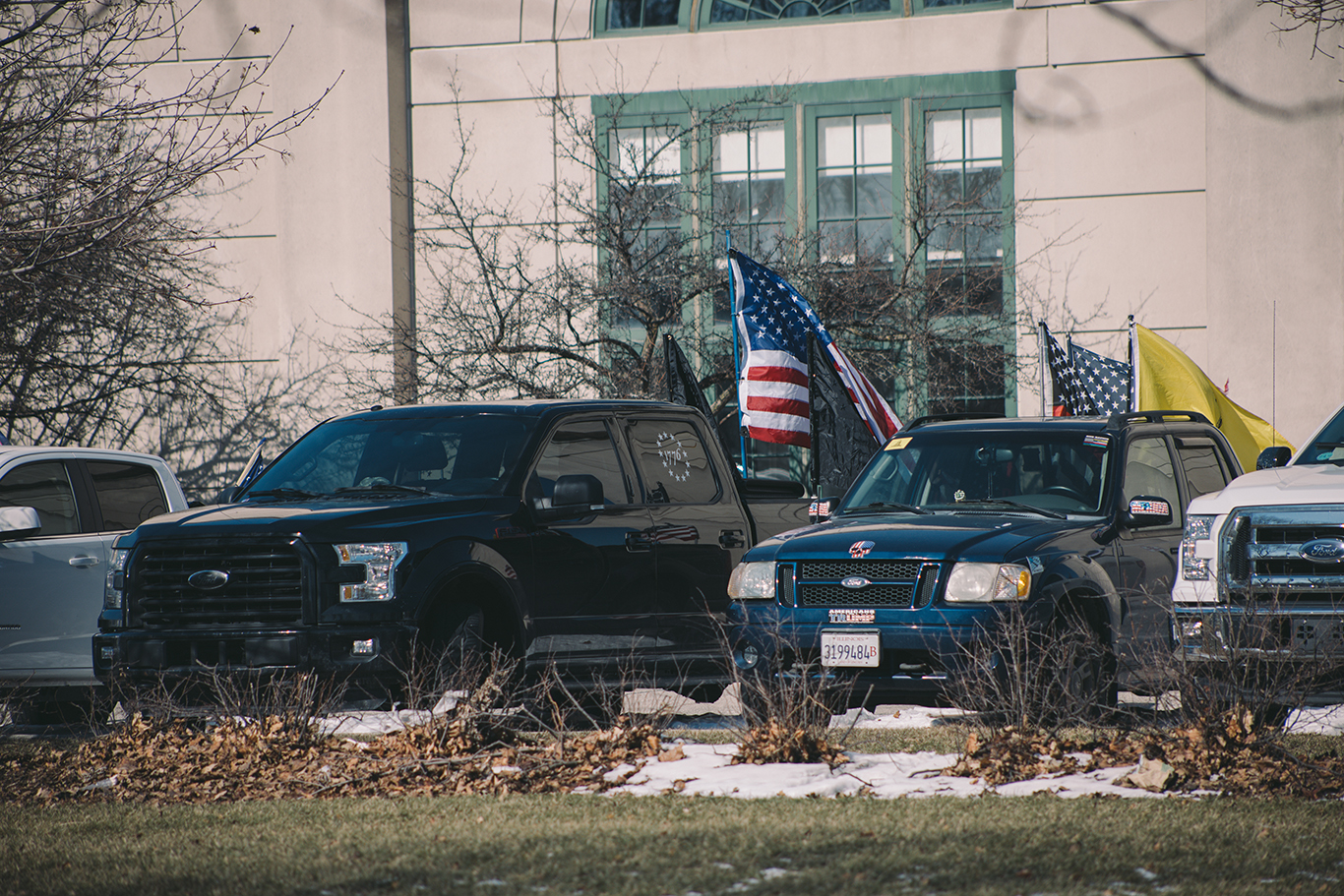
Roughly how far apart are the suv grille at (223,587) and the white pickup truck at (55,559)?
147cm

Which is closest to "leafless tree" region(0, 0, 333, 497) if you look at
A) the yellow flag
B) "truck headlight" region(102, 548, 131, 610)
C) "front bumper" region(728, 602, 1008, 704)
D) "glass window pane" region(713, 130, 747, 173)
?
"glass window pane" region(713, 130, 747, 173)

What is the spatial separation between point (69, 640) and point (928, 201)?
39.0ft

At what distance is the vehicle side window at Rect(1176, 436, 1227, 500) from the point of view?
10.0 meters

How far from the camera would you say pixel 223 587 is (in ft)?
27.0

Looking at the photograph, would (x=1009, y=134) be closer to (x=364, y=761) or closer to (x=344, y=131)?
(x=344, y=131)

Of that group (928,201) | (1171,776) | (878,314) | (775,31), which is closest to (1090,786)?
(1171,776)

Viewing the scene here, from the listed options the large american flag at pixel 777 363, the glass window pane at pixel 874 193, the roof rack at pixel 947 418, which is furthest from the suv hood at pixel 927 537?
the glass window pane at pixel 874 193

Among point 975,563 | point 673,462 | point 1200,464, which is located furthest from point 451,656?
point 1200,464

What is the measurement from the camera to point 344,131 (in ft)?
64.4

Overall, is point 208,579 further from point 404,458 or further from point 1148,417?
point 1148,417

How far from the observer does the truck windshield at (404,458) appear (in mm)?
9094

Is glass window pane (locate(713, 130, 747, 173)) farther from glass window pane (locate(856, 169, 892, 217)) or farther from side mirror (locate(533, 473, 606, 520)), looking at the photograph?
side mirror (locate(533, 473, 606, 520))

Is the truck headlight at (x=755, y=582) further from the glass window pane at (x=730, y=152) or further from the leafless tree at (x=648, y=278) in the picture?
the glass window pane at (x=730, y=152)

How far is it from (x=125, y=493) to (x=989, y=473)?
5894mm
